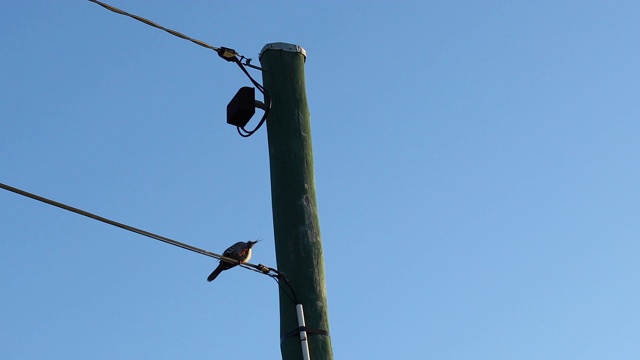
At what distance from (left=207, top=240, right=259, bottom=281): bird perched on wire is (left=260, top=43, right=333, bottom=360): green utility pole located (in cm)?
65

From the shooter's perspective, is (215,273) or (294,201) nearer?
(294,201)

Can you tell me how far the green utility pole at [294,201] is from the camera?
6.88m

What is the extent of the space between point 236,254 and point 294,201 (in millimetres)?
850

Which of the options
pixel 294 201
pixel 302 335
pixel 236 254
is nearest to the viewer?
pixel 302 335

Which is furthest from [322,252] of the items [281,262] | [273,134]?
[273,134]

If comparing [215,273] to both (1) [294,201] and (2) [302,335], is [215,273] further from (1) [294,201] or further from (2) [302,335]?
(2) [302,335]

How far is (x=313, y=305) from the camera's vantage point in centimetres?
692

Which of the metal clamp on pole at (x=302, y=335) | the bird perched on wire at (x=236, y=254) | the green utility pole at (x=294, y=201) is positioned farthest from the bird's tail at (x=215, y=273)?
the metal clamp on pole at (x=302, y=335)

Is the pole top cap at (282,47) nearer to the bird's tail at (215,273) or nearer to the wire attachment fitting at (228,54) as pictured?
the wire attachment fitting at (228,54)

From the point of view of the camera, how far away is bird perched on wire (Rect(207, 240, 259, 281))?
7730 mm

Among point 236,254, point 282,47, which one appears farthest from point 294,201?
point 282,47

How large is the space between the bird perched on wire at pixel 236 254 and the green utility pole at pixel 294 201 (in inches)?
25.8

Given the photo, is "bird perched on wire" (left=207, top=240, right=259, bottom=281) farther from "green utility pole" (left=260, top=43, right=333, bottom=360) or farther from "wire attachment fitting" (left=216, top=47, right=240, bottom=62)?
"wire attachment fitting" (left=216, top=47, right=240, bottom=62)

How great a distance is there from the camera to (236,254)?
7801mm
